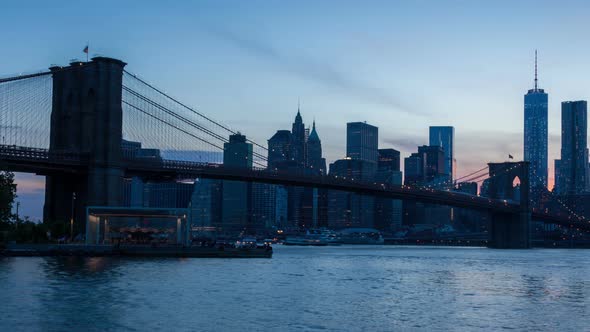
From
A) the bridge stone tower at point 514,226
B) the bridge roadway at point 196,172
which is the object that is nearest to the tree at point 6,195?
the bridge roadway at point 196,172

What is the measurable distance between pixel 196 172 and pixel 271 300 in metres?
54.7

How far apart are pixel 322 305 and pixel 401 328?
8.35 metres

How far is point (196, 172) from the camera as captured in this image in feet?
319

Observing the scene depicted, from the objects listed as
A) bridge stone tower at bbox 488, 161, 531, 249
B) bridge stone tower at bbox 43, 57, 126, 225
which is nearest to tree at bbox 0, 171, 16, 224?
bridge stone tower at bbox 43, 57, 126, 225

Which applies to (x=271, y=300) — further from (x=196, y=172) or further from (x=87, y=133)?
(x=196, y=172)

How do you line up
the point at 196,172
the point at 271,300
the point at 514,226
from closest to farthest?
the point at 271,300 → the point at 196,172 → the point at 514,226

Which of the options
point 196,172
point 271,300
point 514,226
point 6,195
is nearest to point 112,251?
point 6,195

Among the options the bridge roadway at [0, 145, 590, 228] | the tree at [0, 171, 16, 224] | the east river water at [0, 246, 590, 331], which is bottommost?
the east river water at [0, 246, 590, 331]

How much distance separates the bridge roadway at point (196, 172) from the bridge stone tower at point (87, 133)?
182cm

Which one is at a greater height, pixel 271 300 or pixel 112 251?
pixel 112 251

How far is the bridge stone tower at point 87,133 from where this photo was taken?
293 ft

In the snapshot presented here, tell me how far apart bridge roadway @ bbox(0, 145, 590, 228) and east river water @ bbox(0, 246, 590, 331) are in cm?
1743

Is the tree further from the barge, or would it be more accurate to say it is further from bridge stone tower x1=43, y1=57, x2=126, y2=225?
bridge stone tower x1=43, y1=57, x2=126, y2=225

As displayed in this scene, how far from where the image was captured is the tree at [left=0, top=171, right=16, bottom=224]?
76225 mm
